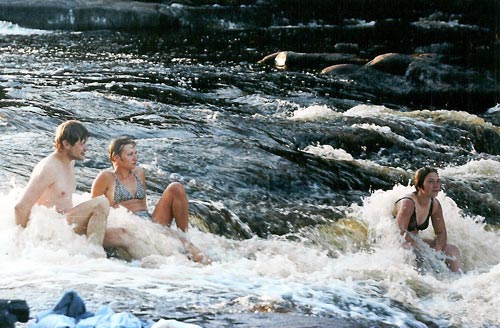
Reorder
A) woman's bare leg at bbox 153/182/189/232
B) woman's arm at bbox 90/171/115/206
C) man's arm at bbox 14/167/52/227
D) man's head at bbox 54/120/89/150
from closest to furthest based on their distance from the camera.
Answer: man's arm at bbox 14/167/52/227
man's head at bbox 54/120/89/150
woman's arm at bbox 90/171/115/206
woman's bare leg at bbox 153/182/189/232

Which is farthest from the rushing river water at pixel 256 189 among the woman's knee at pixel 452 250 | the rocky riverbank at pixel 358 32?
the rocky riverbank at pixel 358 32

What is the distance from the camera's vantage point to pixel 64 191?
8.38 meters

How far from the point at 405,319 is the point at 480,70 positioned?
1741 centimetres

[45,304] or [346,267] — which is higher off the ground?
[45,304]

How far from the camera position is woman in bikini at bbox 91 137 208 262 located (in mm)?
9078

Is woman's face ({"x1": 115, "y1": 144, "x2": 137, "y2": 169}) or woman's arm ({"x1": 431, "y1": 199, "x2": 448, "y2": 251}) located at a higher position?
woman's face ({"x1": 115, "y1": 144, "x2": 137, "y2": 169})

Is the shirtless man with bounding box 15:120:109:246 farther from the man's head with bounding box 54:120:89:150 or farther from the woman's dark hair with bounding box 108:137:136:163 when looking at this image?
the woman's dark hair with bounding box 108:137:136:163

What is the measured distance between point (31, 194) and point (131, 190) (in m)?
1.34

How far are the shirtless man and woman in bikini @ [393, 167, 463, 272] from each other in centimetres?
362

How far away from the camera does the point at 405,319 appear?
23.9 feet

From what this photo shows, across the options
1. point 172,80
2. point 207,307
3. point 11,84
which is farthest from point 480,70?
point 207,307

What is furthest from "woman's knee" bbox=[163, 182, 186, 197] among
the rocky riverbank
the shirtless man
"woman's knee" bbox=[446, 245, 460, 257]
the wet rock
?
the wet rock

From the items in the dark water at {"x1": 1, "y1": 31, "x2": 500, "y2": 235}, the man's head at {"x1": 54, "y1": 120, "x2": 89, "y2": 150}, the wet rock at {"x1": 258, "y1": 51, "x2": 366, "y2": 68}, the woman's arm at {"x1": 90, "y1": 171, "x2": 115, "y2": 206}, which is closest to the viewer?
the man's head at {"x1": 54, "y1": 120, "x2": 89, "y2": 150}

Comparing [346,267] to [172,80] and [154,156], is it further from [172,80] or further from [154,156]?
[172,80]
